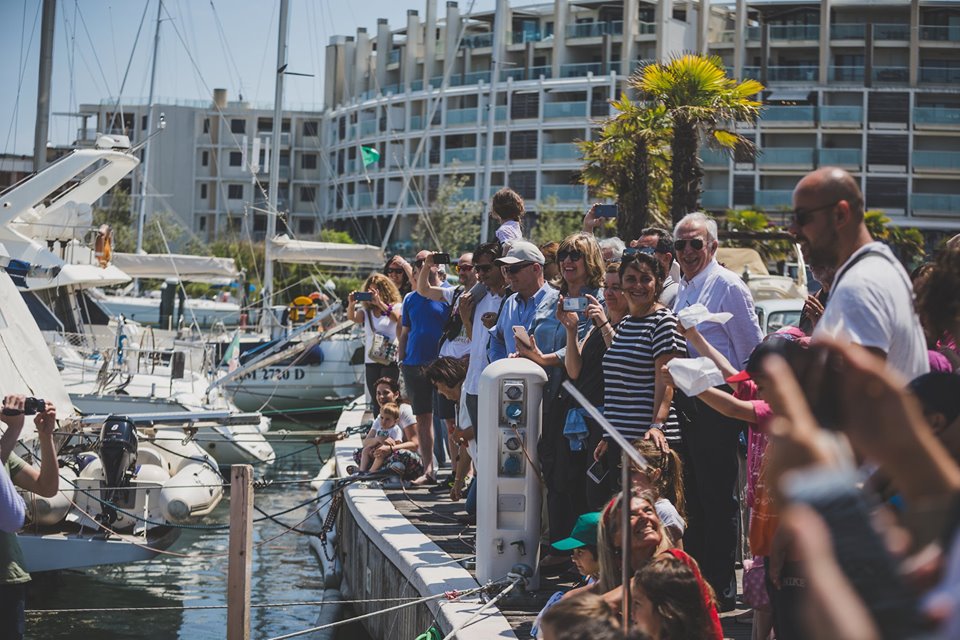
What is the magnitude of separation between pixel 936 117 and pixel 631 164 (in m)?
45.3

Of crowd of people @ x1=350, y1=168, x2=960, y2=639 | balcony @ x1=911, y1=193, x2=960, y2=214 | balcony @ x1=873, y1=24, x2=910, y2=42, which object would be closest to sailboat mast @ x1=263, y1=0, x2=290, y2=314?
crowd of people @ x1=350, y1=168, x2=960, y2=639

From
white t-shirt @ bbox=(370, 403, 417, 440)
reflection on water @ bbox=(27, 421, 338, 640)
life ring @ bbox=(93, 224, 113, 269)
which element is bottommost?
reflection on water @ bbox=(27, 421, 338, 640)

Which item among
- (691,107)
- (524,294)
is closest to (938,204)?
(691,107)

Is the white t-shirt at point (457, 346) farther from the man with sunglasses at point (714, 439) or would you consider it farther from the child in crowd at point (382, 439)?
the man with sunglasses at point (714, 439)

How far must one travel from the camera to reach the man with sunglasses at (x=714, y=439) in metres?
6.67

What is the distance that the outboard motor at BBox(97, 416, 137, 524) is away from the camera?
12.8m

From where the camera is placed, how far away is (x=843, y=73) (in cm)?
6519

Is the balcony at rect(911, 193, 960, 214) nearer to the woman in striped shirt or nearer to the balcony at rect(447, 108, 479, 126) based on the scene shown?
the balcony at rect(447, 108, 479, 126)

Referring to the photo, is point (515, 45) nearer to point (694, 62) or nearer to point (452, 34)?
point (452, 34)

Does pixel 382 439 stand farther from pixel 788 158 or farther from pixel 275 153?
pixel 788 158

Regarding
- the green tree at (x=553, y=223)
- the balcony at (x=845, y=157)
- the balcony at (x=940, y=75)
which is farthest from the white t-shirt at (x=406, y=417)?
the balcony at (x=940, y=75)

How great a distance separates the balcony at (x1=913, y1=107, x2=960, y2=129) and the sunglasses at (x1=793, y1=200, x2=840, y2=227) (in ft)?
208

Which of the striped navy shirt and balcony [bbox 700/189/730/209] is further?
balcony [bbox 700/189/730/209]

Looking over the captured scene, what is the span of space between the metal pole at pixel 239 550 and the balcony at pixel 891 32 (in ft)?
207
